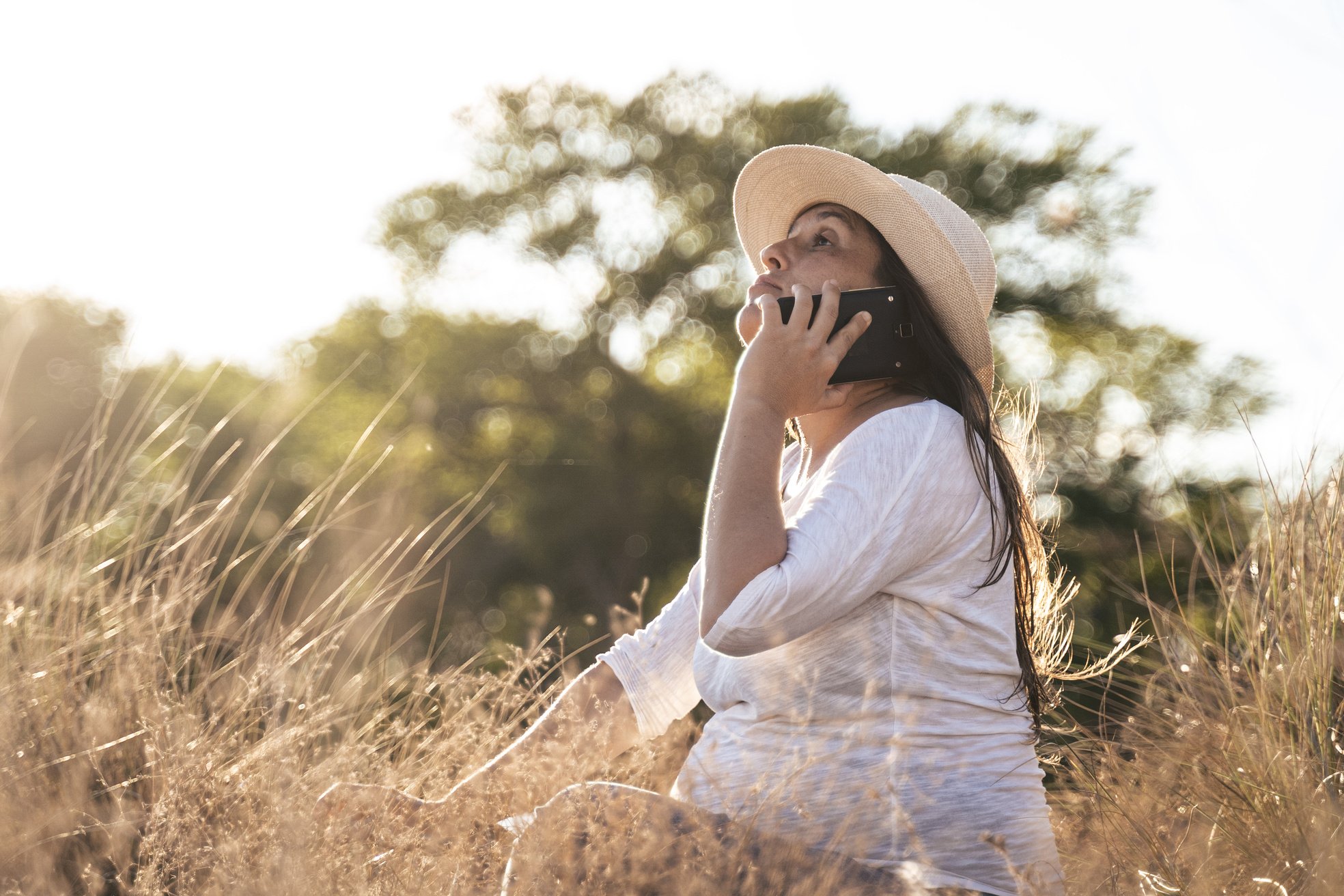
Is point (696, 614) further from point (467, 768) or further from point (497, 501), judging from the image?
point (497, 501)

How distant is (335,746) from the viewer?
246 cm

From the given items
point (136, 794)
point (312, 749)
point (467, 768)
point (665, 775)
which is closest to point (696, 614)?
point (665, 775)

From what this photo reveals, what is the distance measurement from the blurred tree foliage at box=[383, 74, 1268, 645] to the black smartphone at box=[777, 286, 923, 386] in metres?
13.2

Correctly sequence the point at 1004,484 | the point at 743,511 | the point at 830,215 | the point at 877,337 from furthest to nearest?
the point at 830,215 < the point at 877,337 < the point at 1004,484 < the point at 743,511

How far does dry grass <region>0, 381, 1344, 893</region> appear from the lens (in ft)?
5.63

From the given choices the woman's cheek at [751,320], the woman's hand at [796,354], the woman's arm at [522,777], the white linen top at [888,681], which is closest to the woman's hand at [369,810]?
the woman's arm at [522,777]

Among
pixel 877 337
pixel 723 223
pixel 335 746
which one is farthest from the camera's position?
pixel 723 223

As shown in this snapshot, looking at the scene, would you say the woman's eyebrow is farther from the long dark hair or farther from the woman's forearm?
the woman's forearm

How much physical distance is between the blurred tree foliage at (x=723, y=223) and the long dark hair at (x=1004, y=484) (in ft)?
42.4

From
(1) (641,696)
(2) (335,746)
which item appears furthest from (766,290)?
(2) (335,746)

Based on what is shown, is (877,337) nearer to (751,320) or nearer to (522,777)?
(751,320)

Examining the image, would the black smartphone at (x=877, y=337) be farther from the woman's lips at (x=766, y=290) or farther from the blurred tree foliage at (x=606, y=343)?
the blurred tree foliage at (x=606, y=343)

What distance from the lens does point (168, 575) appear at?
303 centimetres

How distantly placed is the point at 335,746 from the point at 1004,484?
5.03ft
